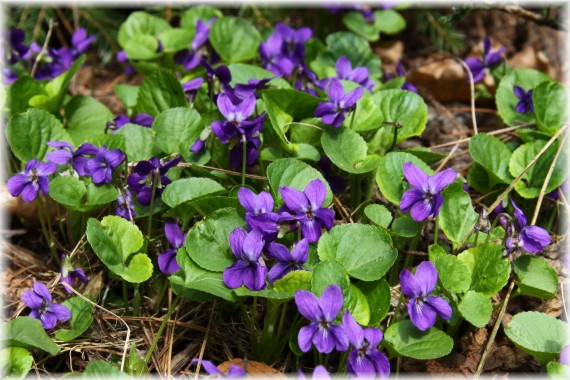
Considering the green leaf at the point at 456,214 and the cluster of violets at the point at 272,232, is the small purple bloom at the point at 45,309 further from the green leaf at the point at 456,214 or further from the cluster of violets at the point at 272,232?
the green leaf at the point at 456,214

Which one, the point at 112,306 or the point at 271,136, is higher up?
the point at 271,136

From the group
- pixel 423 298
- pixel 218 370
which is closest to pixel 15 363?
pixel 218 370

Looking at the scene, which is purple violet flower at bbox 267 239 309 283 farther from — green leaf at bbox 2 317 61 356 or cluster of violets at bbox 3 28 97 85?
cluster of violets at bbox 3 28 97 85

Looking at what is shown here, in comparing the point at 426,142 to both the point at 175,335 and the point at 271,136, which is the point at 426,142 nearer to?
the point at 271,136

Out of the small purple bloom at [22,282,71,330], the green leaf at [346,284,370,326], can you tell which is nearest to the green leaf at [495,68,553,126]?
the green leaf at [346,284,370,326]

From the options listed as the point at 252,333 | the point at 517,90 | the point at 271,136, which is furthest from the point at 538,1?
the point at 252,333

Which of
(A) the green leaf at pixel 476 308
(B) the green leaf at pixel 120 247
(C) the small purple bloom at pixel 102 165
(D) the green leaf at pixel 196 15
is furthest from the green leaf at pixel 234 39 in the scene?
(A) the green leaf at pixel 476 308

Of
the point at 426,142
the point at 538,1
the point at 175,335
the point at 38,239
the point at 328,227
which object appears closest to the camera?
the point at 328,227
